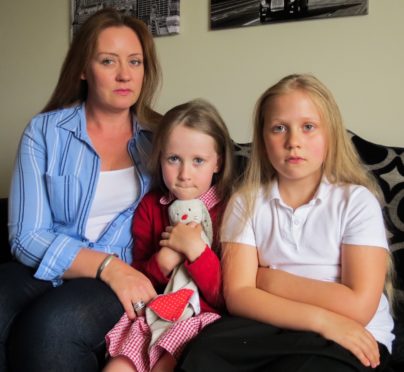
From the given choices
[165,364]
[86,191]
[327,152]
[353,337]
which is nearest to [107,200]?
[86,191]

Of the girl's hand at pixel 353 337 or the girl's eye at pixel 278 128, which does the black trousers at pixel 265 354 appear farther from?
the girl's eye at pixel 278 128

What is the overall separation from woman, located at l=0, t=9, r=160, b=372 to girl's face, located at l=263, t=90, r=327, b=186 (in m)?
0.45

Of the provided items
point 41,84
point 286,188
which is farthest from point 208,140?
point 41,84

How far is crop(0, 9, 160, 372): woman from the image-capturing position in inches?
42.4

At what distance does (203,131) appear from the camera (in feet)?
3.98

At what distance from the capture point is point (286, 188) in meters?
1.16

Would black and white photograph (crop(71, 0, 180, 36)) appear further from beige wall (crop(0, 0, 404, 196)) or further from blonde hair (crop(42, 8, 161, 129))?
blonde hair (crop(42, 8, 161, 129))

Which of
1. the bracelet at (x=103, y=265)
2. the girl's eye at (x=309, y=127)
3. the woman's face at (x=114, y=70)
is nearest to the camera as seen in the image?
the girl's eye at (x=309, y=127)

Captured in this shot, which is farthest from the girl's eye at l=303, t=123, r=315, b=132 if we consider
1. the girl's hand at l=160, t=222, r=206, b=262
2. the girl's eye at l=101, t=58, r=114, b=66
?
the girl's eye at l=101, t=58, r=114, b=66

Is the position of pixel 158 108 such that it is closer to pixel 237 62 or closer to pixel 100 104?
pixel 237 62

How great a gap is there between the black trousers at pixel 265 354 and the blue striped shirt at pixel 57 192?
1.68 feet

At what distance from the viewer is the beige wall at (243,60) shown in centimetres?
154

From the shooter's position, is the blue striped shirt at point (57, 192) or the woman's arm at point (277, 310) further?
the blue striped shirt at point (57, 192)

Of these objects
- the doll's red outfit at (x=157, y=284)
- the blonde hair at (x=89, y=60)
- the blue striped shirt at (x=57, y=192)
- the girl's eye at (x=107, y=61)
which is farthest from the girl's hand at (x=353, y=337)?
the girl's eye at (x=107, y=61)
